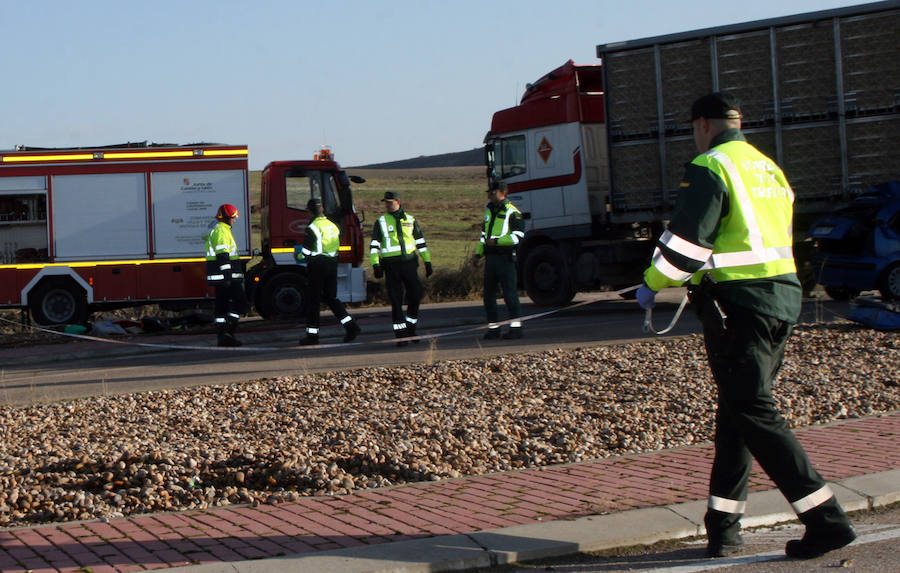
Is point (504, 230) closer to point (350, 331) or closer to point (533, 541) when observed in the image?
point (350, 331)

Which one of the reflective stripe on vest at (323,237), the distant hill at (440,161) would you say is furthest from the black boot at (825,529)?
the distant hill at (440,161)

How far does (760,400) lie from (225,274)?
10.3 m

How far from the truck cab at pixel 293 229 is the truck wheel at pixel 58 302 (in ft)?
9.39

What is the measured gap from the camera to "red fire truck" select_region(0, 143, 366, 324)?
1778 cm

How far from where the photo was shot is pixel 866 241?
14805mm

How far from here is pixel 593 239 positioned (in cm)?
1756

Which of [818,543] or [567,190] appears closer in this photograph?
[818,543]

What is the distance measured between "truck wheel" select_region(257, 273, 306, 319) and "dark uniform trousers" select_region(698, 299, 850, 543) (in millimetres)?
14087

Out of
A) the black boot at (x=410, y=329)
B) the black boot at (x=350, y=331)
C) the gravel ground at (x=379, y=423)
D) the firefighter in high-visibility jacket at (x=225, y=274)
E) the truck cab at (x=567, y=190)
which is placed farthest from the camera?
the truck cab at (x=567, y=190)

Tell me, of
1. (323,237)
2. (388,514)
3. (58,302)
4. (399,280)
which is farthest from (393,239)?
(388,514)

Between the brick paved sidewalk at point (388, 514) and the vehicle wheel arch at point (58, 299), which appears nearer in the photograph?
the brick paved sidewalk at point (388, 514)

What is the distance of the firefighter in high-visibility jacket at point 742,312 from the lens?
14.4 feet

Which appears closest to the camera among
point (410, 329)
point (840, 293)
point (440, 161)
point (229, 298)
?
point (410, 329)

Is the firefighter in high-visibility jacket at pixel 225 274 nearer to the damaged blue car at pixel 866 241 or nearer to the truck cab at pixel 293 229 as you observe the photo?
the truck cab at pixel 293 229
